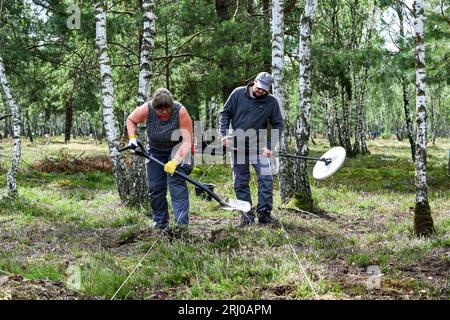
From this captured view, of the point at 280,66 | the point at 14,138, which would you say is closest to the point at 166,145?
the point at 280,66

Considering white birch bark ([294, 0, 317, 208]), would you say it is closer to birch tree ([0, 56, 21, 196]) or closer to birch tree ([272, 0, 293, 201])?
birch tree ([272, 0, 293, 201])

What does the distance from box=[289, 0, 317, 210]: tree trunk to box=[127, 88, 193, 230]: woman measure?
122 inches

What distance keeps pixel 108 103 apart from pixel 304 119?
12.8 ft

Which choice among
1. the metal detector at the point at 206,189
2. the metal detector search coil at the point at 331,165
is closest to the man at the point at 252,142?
the metal detector at the point at 206,189

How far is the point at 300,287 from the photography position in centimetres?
439

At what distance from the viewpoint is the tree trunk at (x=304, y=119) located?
9.36 metres

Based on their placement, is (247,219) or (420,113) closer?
(420,113)

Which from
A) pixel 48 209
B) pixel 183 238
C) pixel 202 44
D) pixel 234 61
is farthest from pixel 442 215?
pixel 202 44

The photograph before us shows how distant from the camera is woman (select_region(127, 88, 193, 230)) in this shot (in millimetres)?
6418

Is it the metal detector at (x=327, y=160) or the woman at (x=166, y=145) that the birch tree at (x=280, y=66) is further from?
the woman at (x=166, y=145)

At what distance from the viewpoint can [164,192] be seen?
7.02 meters

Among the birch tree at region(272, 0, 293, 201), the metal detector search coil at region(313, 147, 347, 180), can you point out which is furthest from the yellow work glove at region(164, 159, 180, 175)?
the birch tree at region(272, 0, 293, 201)

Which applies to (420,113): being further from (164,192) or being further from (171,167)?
(164,192)
